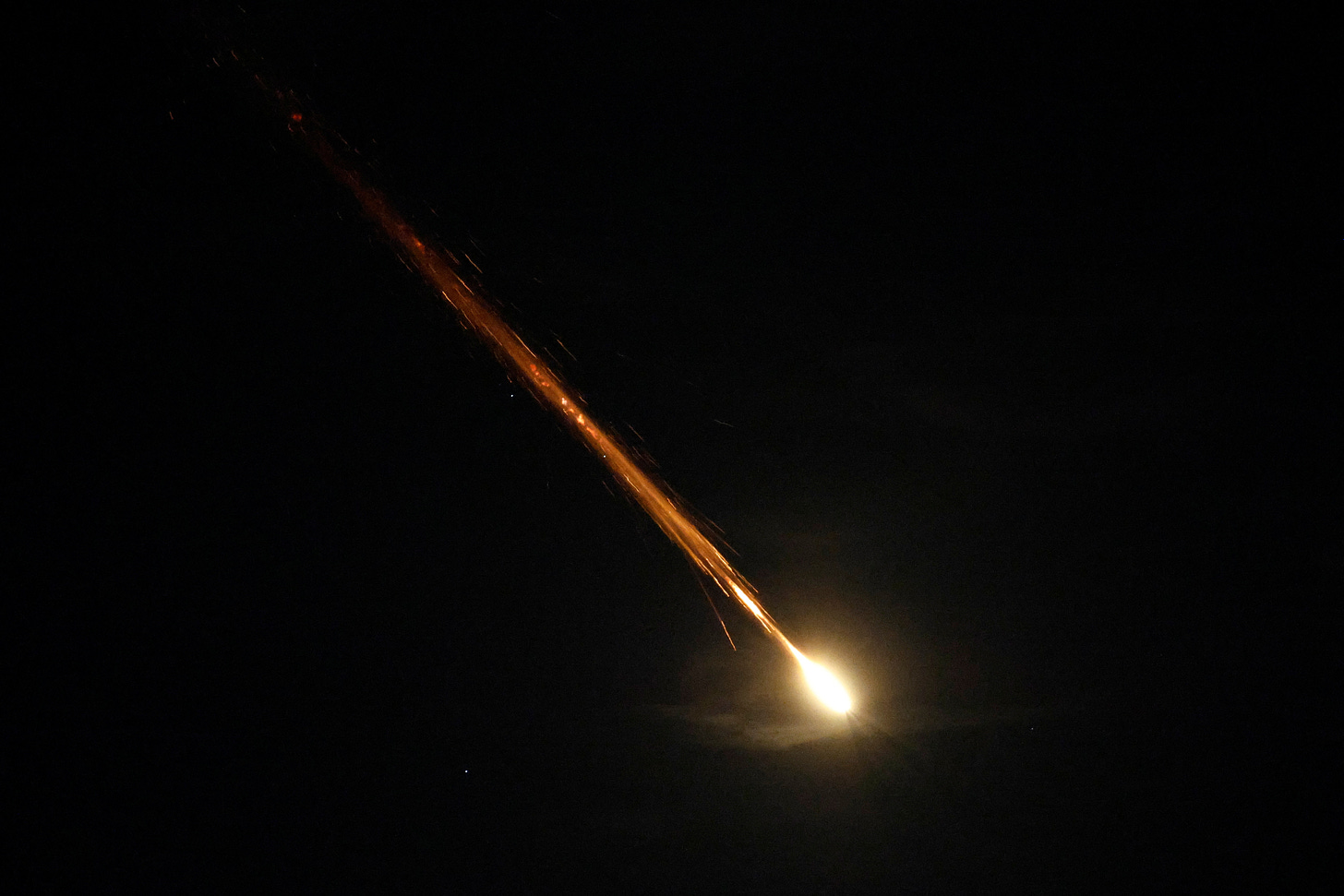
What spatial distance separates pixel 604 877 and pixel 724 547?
97 cm

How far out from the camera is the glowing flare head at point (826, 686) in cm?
194

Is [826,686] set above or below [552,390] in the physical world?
below

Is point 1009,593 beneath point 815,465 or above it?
beneath

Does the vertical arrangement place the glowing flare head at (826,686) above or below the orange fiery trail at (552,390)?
below

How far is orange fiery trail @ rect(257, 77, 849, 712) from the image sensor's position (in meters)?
1.94

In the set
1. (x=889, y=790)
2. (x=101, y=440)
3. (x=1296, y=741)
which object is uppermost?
(x=101, y=440)

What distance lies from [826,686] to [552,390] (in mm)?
1151

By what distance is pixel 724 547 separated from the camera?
6.43 ft

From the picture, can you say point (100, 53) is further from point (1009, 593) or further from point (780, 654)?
point (1009, 593)

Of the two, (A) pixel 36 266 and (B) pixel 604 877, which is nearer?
(B) pixel 604 877

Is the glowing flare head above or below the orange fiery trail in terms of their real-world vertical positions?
below

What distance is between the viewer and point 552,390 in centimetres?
198

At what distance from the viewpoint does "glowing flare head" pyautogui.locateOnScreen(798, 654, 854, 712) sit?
1.94m

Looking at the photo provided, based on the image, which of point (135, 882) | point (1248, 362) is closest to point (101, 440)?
point (135, 882)
